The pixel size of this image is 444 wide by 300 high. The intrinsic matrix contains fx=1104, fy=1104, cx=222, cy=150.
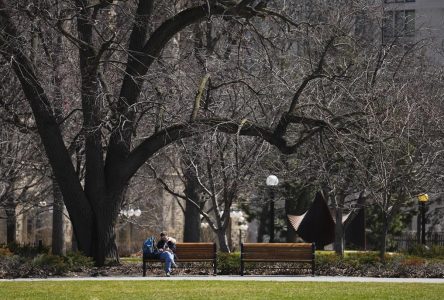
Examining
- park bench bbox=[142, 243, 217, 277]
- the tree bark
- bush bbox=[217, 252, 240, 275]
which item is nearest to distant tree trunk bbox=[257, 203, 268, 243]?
the tree bark

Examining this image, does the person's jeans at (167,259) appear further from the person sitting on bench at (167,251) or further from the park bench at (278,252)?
the park bench at (278,252)

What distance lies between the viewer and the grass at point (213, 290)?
1923 centimetres

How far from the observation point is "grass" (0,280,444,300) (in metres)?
19.2

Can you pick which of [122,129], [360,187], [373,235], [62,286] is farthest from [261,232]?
[62,286]

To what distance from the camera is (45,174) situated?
114ft

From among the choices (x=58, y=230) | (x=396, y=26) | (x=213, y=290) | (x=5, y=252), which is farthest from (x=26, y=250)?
(x=396, y=26)

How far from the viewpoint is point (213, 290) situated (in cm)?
2070

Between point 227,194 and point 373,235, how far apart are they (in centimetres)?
1792

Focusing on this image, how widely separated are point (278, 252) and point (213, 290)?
7.47 meters

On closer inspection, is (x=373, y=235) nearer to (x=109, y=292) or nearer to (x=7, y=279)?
(x=7, y=279)

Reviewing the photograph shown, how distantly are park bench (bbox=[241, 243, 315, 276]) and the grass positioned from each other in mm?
4224

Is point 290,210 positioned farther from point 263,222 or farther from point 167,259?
point 167,259

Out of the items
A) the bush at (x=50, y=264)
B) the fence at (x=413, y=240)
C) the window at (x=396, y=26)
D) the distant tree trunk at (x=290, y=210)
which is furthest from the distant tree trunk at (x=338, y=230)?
the bush at (x=50, y=264)

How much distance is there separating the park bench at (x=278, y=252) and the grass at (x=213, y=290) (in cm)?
422
